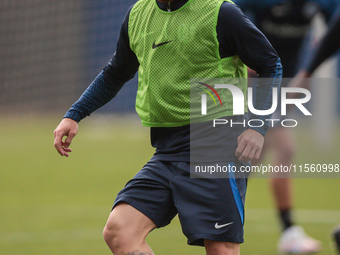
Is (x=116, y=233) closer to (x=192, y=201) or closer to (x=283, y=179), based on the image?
(x=192, y=201)

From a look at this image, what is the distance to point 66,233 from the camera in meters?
6.59

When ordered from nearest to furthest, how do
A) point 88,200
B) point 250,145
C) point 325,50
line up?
point 250,145, point 325,50, point 88,200

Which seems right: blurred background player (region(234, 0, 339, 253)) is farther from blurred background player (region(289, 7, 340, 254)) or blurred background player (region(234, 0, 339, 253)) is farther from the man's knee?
the man's knee

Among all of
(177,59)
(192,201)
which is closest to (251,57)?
(177,59)

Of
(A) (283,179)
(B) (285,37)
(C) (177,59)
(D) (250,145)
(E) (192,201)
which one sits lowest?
(A) (283,179)

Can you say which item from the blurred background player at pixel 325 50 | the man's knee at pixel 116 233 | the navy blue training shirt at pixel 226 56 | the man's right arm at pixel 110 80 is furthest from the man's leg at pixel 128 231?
the blurred background player at pixel 325 50

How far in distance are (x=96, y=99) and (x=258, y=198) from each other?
5183 millimetres

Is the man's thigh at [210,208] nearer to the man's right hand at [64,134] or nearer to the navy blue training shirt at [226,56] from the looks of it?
the navy blue training shirt at [226,56]

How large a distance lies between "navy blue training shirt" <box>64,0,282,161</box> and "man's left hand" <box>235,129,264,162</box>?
0.04 meters

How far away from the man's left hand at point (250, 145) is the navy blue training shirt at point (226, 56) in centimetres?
4

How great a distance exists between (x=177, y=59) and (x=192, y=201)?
2.22ft

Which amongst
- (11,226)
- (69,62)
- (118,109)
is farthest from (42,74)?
(11,226)

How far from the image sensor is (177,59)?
3596 mm

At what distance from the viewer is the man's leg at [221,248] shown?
347cm
